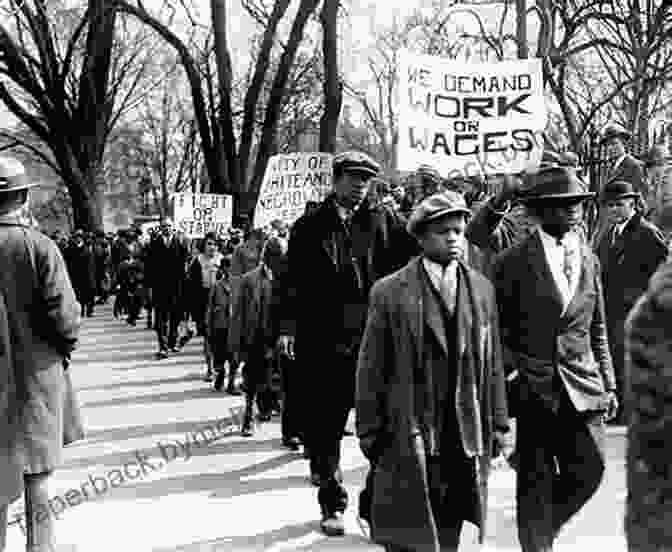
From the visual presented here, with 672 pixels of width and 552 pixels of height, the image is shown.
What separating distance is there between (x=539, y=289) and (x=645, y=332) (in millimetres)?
2809

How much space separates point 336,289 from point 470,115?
2.74m

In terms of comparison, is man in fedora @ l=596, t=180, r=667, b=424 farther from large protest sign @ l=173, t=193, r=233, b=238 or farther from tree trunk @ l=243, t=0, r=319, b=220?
tree trunk @ l=243, t=0, r=319, b=220

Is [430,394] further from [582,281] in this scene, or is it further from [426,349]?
[582,281]

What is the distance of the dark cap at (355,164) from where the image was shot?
18.3ft

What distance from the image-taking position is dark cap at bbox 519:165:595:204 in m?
4.69

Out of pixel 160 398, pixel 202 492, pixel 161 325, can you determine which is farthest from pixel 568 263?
pixel 161 325

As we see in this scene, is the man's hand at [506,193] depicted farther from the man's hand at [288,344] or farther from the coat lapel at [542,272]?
the man's hand at [288,344]

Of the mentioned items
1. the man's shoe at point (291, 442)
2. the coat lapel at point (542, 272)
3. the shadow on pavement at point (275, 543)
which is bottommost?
the shadow on pavement at point (275, 543)

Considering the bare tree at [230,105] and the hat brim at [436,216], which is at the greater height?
the bare tree at [230,105]

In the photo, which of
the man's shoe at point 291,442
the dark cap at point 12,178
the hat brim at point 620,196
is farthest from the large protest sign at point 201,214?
the dark cap at point 12,178

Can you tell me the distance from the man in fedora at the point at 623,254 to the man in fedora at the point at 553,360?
3.38 m

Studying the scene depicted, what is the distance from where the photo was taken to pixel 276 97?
21250 mm

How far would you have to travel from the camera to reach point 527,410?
468 cm

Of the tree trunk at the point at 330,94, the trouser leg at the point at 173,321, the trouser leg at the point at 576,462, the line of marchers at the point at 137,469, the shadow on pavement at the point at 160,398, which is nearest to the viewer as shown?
the trouser leg at the point at 576,462
